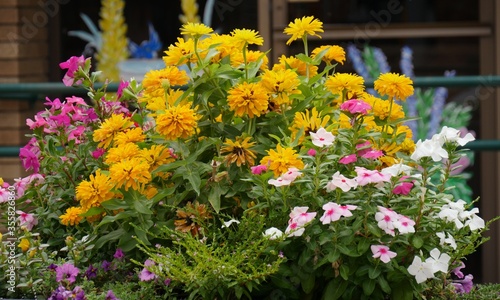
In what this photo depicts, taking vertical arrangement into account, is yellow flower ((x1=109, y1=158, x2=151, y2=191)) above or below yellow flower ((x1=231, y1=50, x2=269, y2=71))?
below

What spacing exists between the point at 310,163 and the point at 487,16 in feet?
11.4

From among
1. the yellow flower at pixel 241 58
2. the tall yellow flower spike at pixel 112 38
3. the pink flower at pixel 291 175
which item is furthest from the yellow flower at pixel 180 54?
the tall yellow flower spike at pixel 112 38

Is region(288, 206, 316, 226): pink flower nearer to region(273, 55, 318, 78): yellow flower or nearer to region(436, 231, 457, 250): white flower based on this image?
region(436, 231, 457, 250): white flower

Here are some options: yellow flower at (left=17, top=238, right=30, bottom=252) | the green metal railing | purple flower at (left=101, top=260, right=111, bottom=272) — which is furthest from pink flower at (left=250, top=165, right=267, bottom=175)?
the green metal railing

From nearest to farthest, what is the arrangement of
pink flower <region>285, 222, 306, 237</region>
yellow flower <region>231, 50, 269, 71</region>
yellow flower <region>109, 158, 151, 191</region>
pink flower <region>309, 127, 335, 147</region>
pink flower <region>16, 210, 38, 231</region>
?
pink flower <region>285, 222, 306, 237</region>, pink flower <region>309, 127, 335, 147</region>, yellow flower <region>109, 158, 151, 191</region>, yellow flower <region>231, 50, 269, 71</region>, pink flower <region>16, 210, 38, 231</region>

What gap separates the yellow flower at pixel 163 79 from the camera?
260 cm

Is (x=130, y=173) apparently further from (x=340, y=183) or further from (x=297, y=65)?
(x=297, y=65)

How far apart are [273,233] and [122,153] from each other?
0.48m

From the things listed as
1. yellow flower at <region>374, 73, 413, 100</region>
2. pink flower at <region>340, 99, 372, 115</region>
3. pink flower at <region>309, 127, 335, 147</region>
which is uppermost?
yellow flower at <region>374, 73, 413, 100</region>

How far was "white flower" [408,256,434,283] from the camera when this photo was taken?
218cm

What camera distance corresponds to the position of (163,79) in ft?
8.48

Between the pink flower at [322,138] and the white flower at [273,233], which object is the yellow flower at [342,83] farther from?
the white flower at [273,233]

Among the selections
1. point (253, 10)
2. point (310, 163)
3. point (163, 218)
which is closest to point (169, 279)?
point (163, 218)

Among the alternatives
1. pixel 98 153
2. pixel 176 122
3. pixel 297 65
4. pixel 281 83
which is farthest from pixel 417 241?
pixel 98 153
